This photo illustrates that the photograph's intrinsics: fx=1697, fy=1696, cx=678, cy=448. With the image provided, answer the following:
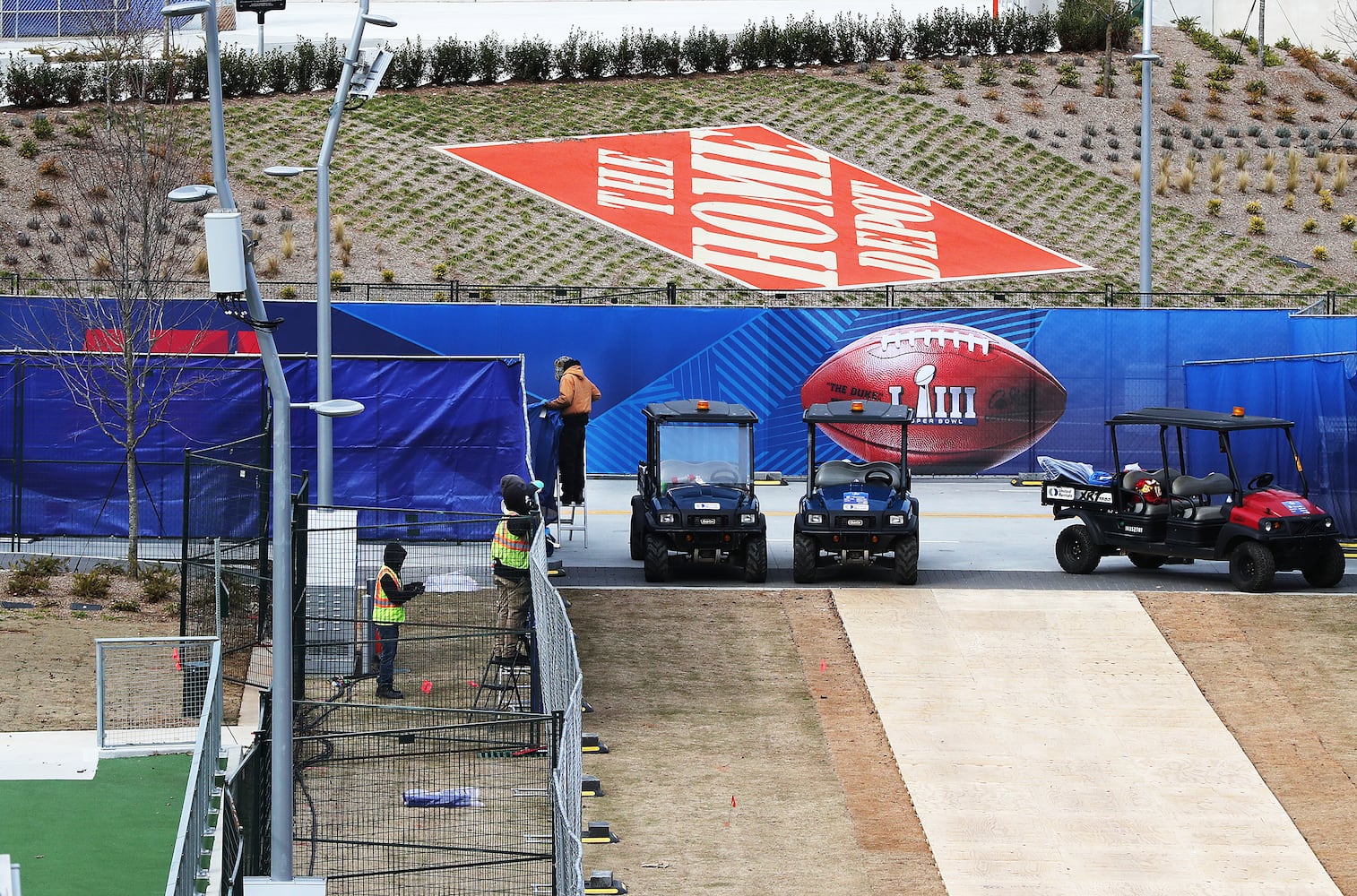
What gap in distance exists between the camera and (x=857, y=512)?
762 inches

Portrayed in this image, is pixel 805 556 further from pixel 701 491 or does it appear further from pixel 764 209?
pixel 764 209

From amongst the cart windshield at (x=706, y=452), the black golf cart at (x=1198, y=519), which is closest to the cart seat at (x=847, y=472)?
the cart windshield at (x=706, y=452)

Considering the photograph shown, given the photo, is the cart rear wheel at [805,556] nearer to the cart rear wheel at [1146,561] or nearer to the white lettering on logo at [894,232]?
the cart rear wheel at [1146,561]

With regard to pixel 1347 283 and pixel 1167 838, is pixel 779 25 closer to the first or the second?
pixel 1347 283

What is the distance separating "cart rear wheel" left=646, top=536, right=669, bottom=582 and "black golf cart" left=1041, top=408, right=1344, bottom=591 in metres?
4.71

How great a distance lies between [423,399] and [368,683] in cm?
664

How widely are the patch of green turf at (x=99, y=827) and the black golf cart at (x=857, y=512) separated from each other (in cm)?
788

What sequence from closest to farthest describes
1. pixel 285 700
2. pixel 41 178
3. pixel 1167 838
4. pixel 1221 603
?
pixel 285 700, pixel 1167 838, pixel 1221 603, pixel 41 178

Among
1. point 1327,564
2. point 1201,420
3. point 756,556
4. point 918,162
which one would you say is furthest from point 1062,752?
point 918,162

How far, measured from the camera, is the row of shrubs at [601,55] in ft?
165

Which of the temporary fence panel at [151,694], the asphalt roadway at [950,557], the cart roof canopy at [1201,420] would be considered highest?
the cart roof canopy at [1201,420]

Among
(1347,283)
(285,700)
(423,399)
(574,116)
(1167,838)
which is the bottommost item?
(1167,838)

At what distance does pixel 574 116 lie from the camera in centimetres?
5194

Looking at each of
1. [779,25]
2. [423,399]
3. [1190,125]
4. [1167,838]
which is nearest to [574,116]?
[779,25]
